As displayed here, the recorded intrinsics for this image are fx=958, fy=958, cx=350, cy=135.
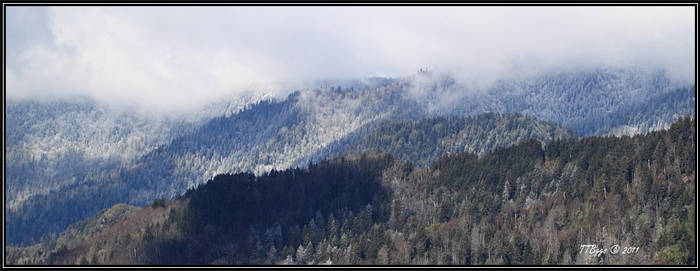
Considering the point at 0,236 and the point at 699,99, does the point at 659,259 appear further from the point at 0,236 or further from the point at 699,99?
the point at 0,236

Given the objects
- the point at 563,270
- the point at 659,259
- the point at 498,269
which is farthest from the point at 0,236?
the point at 659,259

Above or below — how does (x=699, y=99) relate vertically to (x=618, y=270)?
above

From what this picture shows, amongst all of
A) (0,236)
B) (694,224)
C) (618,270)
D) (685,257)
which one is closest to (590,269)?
(618,270)

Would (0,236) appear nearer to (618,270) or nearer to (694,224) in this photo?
(618,270)

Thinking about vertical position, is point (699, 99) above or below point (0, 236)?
above

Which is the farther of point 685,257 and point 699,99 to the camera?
point 685,257

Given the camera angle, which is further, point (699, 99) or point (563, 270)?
point (563, 270)

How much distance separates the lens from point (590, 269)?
182 metres

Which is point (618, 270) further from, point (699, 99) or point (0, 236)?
point (0, 236)

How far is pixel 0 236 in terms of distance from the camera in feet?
655

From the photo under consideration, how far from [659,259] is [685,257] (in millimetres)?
8270

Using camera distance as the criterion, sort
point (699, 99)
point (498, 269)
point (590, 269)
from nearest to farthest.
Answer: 1. point (699, 99)
2. point (590, 269)
3. point (498, 269)

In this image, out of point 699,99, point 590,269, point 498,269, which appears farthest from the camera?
point 498,269

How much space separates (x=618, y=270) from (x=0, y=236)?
4950 inches
